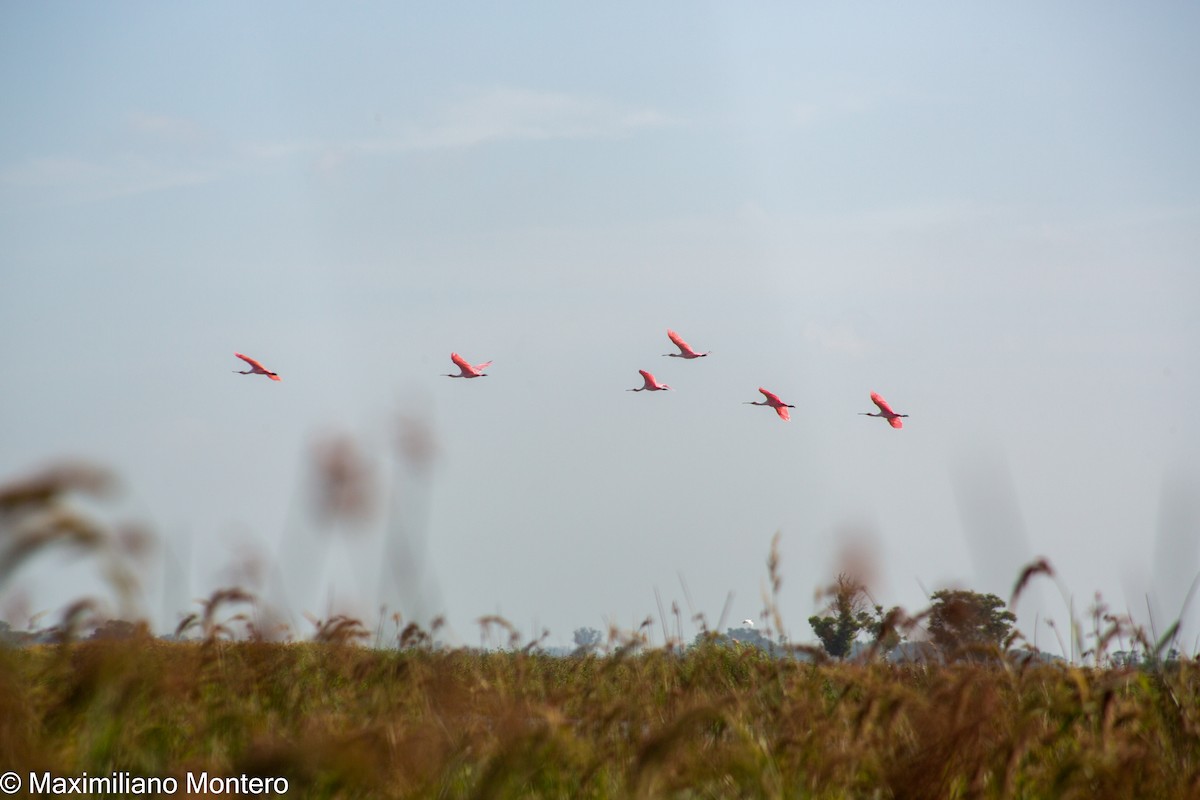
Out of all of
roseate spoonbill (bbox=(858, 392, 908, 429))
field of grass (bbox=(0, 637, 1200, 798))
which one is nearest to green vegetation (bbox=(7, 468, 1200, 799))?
field of grass (bbox=(0, 637, 1200, 798))

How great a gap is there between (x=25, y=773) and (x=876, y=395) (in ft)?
43.3

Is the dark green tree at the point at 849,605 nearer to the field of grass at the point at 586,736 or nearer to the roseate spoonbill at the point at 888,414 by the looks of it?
the field of grass at the point at 586,736

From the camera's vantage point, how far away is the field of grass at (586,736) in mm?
3613

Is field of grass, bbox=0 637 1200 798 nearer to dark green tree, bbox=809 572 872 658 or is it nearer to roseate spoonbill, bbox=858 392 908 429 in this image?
dark green tree, bbox=809 572 872 658

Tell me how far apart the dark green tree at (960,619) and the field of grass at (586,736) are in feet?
0.67

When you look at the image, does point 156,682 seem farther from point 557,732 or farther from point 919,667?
point 919,667

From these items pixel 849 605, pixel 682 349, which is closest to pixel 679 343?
pixel 682 349

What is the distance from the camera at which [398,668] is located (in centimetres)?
624

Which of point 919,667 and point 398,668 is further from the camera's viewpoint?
point 919,667

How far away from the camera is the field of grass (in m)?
3.61

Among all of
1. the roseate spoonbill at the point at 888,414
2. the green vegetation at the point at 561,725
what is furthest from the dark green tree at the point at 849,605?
the roseate spoonbill at the point at 888,414

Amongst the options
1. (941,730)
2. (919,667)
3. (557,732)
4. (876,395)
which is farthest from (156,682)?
(876,395)

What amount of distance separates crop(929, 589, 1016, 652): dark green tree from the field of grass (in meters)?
0.20

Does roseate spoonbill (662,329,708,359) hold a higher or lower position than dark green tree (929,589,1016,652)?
higher
